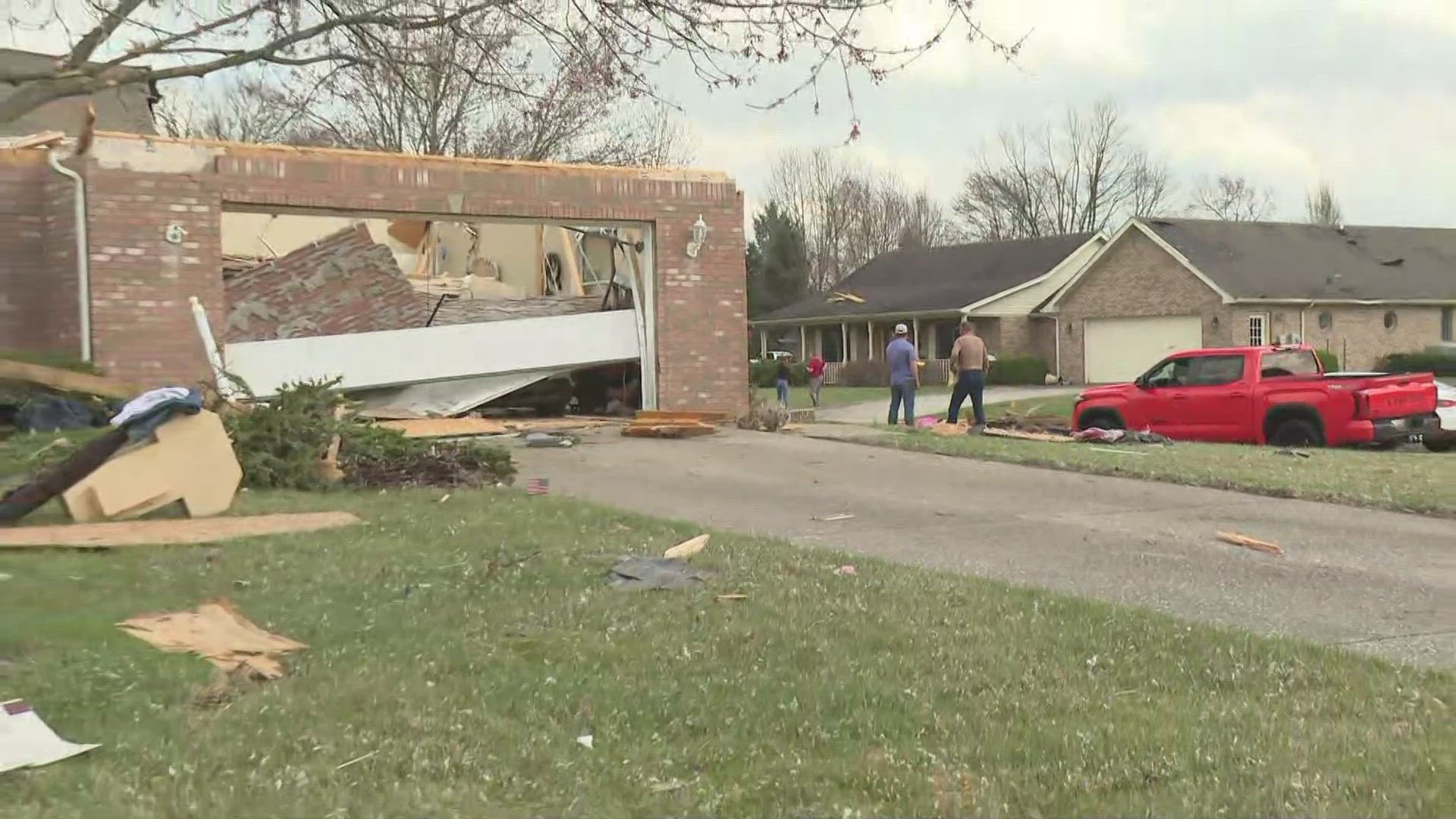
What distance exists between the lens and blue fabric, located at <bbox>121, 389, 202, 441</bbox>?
8.86m

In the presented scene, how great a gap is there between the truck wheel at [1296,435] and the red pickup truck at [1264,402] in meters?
0.01

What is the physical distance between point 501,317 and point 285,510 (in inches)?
404

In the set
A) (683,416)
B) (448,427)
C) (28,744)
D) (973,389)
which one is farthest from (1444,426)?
(28,744)

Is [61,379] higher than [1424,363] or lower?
higher

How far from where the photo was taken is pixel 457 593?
6387 millimetres

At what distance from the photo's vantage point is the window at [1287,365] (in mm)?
16953

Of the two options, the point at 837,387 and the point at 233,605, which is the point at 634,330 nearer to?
the point at 233,605

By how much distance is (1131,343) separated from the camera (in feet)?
127

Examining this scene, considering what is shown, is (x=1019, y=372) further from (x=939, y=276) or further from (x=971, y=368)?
(x=971, y=368)

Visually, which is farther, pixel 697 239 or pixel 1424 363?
pixel 1424 363

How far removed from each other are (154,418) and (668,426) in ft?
27.2

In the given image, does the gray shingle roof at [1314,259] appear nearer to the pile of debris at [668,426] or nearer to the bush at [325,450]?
the pile of debris at [668,426]

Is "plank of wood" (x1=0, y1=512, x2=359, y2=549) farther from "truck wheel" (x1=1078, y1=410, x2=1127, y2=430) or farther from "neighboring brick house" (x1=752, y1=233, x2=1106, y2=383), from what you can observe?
"neighboring brick house" (x1=752, y1=233, x2=1106, y2=383)

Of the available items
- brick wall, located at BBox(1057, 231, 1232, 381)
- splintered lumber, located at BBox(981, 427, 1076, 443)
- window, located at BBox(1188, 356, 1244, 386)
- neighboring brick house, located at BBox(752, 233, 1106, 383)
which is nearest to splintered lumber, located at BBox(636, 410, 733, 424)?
splintered lumber, located at BBox(981, 427, 1076, 443)
